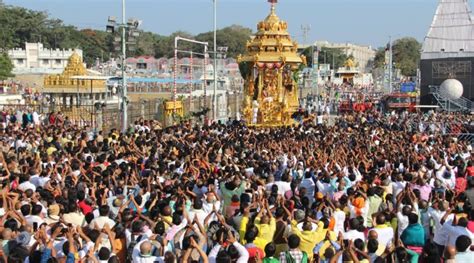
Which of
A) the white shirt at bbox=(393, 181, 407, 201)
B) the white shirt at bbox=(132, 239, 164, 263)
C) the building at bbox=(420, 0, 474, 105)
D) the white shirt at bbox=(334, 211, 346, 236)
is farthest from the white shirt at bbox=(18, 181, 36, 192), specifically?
the building at bbox=(420, 0, 474, 105)

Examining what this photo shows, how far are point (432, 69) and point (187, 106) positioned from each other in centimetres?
1839

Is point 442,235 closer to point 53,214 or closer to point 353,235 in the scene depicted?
point 353,235

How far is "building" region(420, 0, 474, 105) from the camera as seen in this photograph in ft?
143

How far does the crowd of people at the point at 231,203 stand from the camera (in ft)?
25.3

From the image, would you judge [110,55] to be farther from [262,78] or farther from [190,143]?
[190,143]

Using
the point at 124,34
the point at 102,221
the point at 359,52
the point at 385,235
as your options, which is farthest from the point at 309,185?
the point at 359,52

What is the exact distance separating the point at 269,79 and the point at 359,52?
141m

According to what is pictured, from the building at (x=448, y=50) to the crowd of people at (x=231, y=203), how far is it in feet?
89.0

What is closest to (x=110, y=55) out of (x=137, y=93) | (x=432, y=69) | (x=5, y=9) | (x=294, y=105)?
(x=5, y=9)

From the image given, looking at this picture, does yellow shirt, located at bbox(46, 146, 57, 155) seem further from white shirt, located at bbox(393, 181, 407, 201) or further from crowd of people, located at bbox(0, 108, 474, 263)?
white shirt, located at bbox(393, 181, 407, 201)

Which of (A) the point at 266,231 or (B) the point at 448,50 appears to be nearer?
(A) the point at 266,231

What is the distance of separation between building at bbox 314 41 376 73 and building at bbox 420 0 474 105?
95.4 meters

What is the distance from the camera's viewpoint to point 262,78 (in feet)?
100

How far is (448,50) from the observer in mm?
45500
